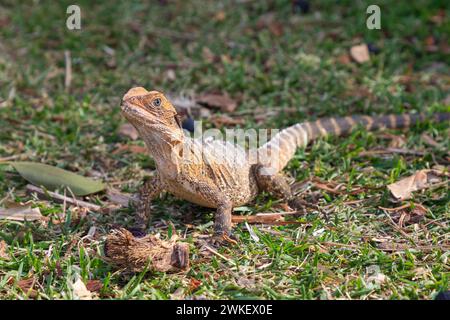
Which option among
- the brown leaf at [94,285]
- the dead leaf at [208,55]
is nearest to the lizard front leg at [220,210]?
the brown leaf at [94,285]

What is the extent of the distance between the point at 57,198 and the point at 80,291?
58.8 inches

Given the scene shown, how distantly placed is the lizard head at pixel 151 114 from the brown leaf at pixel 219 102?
2234 millimetres

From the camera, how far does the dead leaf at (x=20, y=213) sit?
549 centimetres

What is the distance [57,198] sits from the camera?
581 cm

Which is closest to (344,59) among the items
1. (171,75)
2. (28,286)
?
(171,75)

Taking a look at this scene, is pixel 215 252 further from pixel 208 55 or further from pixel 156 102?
pixel 208 55

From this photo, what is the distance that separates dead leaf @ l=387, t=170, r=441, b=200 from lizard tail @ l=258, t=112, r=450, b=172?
100 centimetres

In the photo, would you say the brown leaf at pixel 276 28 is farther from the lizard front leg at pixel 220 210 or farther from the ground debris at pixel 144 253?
the ground debris at pixel 144 253

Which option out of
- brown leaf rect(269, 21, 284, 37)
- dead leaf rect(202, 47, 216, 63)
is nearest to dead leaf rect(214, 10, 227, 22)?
brown leaf rect(269, 21, 284, 37)

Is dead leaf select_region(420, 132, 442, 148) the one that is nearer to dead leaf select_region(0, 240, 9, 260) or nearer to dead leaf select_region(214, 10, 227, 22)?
dead leaf select_region(214, 10, 227, 22)

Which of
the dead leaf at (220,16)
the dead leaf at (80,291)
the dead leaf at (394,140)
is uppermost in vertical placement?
the dead leaf at (220,16)
